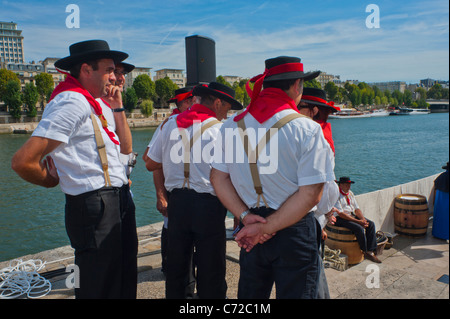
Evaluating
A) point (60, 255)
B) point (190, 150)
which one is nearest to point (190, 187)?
point (190, 150)

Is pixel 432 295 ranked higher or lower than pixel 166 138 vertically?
lower

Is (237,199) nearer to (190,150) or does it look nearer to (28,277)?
(190,150)

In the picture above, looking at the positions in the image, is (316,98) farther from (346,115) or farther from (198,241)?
(346,115)

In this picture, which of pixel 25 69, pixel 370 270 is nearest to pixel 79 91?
pixel 370 270

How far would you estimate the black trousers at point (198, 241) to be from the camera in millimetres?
3225

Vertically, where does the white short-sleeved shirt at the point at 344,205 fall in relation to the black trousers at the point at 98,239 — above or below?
below

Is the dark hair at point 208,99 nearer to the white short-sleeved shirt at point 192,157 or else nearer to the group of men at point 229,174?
the white short-sleeved shirt at point 192,157

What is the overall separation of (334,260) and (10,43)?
605ft

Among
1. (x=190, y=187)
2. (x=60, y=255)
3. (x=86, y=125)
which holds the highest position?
(x=86, y=125)

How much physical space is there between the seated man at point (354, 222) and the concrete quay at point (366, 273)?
25cm

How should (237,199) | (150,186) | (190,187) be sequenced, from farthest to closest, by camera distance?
(150,186) < (190,187) < (237,199)

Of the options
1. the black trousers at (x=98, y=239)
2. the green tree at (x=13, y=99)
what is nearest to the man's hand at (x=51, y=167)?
the black trousers at (x=98, y=239)

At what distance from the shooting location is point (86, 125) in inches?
96.4
